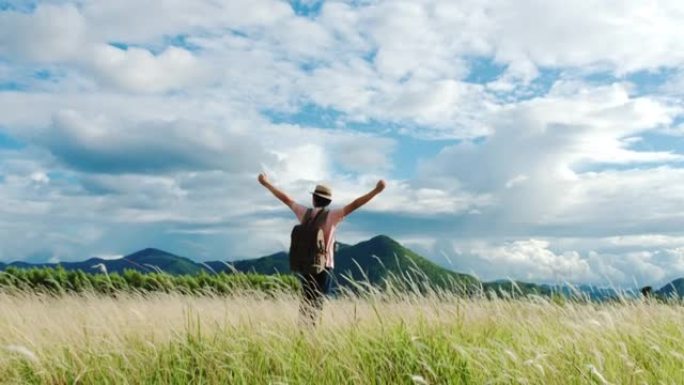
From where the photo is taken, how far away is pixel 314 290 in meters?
9.21

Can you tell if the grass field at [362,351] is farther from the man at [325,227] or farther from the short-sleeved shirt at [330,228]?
the short-sleeved shirt at [330,228]

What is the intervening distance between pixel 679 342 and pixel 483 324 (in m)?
2.05

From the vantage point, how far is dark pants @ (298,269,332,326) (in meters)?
8.99

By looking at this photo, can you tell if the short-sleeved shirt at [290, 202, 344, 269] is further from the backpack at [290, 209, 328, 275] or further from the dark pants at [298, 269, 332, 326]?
the dark pants at [298, 269, 332, 326]

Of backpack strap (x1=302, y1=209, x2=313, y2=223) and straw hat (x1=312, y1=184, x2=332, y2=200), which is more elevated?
straw hat (x1=312, y1=184, x2=332, y2=200)

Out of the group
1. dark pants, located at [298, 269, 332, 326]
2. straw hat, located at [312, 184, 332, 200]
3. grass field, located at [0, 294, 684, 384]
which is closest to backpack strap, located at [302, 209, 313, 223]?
straw hat, located at [312, 184, 332, 200]

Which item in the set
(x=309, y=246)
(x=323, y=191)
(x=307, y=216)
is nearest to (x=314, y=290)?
(x=309, y=246)

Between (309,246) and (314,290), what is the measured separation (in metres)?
0.65

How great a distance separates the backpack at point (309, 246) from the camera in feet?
31.5

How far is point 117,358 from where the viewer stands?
22.2 feet

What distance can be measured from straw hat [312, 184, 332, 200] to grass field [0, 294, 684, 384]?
207cm

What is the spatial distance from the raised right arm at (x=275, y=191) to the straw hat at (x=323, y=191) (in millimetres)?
610

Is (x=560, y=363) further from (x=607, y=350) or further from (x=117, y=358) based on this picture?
(x=117, y=358)

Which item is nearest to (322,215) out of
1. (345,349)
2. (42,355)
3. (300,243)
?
(300,243)
